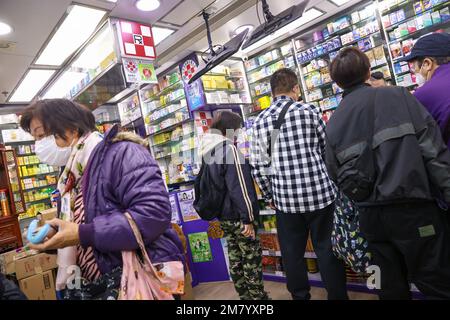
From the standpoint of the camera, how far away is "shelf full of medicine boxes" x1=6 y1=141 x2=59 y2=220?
6742 mm

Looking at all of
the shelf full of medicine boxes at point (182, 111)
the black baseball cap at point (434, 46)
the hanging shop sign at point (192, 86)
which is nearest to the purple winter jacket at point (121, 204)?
the black baseball cap at point (434, 46)

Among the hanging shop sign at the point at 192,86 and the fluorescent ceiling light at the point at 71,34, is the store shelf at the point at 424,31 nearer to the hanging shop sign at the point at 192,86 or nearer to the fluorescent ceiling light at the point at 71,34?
the hanging shop sign at the point at 192,86

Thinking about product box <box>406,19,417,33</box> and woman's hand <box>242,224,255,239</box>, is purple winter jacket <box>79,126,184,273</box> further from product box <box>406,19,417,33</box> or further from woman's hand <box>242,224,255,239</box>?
product box <box>406,19,417,33</box>

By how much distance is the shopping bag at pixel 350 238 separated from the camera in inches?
66.4

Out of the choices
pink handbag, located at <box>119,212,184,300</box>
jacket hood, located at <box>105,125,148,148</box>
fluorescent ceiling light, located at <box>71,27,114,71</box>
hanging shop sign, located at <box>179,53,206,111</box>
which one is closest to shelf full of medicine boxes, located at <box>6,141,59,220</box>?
fluorescent ceiling light, located at <box>71,27,114,71</box>

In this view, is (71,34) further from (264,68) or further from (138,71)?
(264,68)

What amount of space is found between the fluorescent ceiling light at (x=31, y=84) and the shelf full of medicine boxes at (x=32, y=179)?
120 centimetres

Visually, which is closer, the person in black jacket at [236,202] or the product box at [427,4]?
the person in black jacket at [236,202]

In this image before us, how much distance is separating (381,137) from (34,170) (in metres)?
7.51

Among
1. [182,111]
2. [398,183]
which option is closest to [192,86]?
[182,111]

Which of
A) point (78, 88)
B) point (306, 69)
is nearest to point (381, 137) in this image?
point (306, 69)

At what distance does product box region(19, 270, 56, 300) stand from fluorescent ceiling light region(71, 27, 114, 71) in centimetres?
291

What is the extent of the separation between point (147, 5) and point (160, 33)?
34.2 inches

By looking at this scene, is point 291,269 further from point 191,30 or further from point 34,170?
point 34,170
